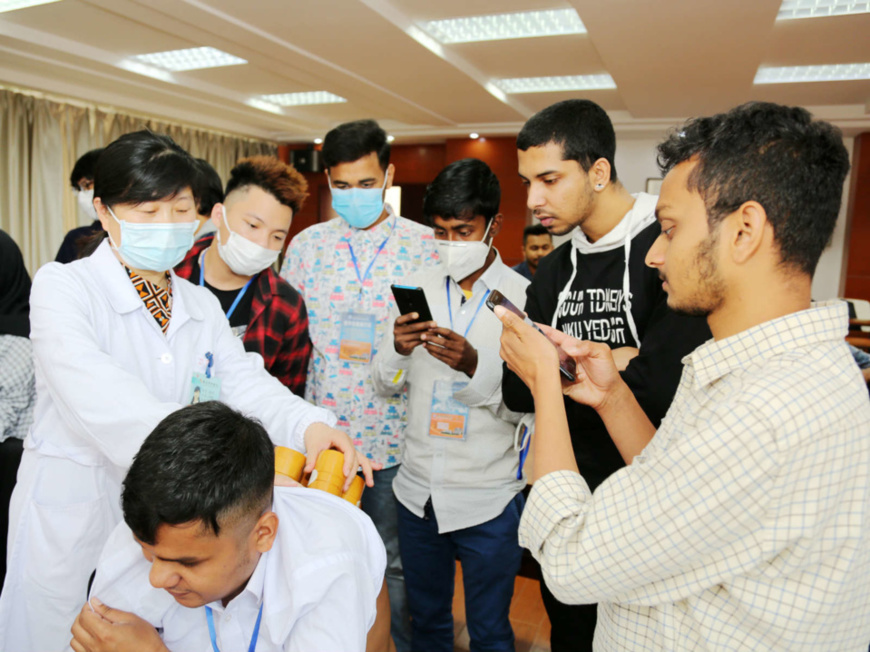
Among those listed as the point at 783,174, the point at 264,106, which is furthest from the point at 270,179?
the point at 264,106

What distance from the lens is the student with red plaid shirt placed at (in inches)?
85.5

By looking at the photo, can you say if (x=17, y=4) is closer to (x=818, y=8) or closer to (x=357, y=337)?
(x=357, y=337)

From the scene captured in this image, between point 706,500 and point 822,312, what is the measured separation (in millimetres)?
329

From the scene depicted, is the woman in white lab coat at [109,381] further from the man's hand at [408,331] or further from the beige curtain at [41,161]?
the beige curtain at [41,161]

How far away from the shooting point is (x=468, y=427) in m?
1.99

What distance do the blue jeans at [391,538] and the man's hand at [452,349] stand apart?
1.99 ft

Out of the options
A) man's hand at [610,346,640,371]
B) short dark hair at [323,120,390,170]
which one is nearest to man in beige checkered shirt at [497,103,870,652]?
man's hand at [610,346,640,371]

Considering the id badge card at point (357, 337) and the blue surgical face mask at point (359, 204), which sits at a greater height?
the blue surgical face mask at point (359, 204)

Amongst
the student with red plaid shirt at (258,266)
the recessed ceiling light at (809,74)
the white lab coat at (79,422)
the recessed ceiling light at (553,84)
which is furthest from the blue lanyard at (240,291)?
the recessed ceiling light at (809,74)

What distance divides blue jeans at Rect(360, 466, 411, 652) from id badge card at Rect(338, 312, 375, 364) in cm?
47

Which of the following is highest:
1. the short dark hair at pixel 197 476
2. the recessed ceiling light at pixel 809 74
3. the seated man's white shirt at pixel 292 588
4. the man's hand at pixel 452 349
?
the recessed ceiling light at pixel 809 74

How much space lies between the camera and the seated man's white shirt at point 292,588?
1004 millimetres

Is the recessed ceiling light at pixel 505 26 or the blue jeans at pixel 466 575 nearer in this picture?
the blue jeans at pixel 466 575

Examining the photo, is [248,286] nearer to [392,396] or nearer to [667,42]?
[392,396]
